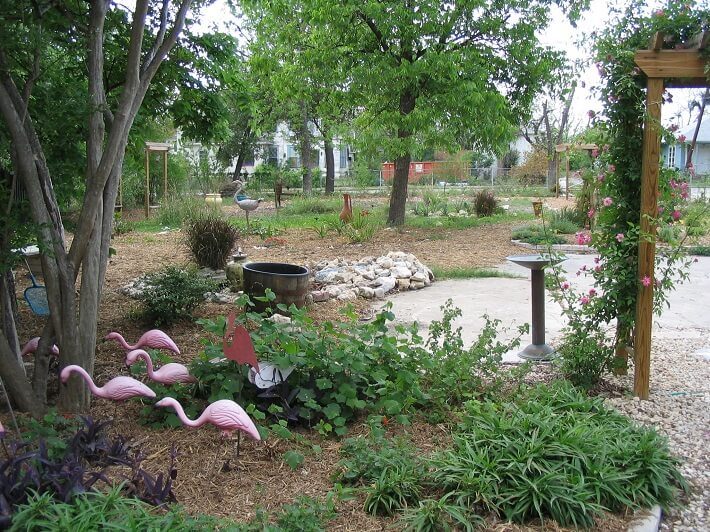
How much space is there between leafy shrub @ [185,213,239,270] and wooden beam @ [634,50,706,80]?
5.87m

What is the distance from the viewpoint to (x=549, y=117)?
142ft

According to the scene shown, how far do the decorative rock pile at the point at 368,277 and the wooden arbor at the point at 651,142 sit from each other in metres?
3.74

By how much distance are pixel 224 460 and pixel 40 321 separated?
3564 mm

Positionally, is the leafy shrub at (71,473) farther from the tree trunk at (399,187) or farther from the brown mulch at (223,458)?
the tree trunk at (399,187)

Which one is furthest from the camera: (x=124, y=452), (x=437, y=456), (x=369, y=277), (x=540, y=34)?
(x=540, y=34)

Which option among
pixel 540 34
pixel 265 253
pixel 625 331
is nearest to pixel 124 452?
pixel 625 331

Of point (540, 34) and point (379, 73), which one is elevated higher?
point (540, 34)

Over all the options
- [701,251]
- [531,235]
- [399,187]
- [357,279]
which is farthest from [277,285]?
[399,187]

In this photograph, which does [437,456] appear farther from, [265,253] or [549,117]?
[549,117]

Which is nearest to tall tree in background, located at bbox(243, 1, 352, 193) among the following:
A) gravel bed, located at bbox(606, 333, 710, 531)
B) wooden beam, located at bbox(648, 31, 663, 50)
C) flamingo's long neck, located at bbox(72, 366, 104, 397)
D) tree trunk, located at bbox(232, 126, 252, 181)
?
gravel bed, located at bbox(606, 333, 710, 531)

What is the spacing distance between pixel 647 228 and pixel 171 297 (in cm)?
389

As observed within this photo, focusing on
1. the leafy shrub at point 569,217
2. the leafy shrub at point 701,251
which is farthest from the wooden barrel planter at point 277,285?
the leafy shrub at point 569,217

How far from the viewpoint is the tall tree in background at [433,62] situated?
1212cm

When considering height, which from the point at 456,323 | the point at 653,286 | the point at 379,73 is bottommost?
the point at 456,323
